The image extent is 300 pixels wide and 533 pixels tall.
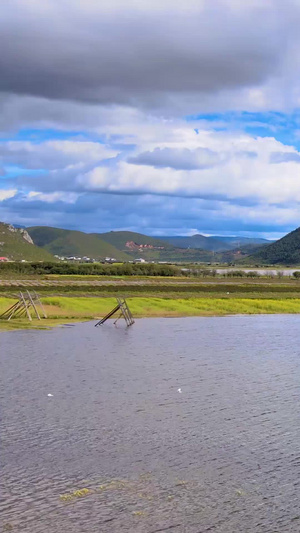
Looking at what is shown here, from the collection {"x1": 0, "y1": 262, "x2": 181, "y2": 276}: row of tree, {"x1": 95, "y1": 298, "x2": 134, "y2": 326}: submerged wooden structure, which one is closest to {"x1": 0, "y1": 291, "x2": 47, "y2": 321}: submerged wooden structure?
{"x1": 95, "y1": 298, "x2": 134, "y2": 326}: submerged wooden structure

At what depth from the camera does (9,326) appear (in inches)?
2276

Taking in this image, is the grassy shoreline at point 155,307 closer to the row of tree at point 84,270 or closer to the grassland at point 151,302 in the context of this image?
the grassland at point 151,302

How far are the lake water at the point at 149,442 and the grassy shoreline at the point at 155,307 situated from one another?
91.3 ft

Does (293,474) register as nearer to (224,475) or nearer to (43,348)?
(224,475)

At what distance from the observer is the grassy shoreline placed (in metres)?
72.2

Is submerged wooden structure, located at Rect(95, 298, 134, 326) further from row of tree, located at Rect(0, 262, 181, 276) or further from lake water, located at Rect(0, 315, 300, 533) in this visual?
row of tree, located at Rect(0, 262, 181, 276)

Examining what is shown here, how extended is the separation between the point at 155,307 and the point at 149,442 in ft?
193

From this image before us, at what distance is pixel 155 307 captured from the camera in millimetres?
81375

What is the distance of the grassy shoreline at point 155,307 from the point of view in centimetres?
7219

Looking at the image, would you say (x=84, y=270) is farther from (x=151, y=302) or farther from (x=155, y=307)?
(x=155, y=307)

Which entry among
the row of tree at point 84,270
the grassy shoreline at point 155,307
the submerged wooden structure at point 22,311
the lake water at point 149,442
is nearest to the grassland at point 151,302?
the grassy shoreline at point 155,307

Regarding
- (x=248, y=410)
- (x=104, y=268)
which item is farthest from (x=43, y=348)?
(x=104, y=268)

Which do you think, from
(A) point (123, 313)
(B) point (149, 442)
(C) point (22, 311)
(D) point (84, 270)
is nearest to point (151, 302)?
(A) point (123, 313)

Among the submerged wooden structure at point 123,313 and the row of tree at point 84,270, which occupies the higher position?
the row of tree at point 84,270
